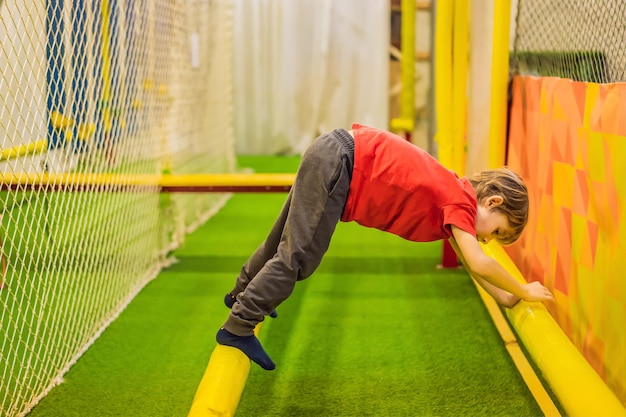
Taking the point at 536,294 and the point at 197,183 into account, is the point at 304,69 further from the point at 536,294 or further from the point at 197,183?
the point at 536,294

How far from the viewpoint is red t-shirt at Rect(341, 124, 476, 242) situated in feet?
4.80

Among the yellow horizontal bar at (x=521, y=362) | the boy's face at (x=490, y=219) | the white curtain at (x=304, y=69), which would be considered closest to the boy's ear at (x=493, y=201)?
the boy's face at (x=490, y=219)

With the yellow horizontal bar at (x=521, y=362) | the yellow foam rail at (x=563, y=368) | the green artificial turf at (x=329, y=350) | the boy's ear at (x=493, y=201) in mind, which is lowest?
the green artificial turf at (x=329, y=350)

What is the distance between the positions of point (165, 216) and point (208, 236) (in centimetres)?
46

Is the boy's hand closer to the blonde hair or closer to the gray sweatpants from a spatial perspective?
the blonde hair

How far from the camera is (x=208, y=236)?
10.4ft

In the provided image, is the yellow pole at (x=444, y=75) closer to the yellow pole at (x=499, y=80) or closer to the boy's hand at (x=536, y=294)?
the yellow pole at (x=499, y=80)

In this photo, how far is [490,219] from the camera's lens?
146 centimetres

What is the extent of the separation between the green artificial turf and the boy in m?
0.27

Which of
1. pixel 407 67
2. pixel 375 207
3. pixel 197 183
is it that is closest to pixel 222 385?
pixel 375 207

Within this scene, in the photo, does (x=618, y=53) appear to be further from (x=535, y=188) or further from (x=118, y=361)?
(x=118, y=361)

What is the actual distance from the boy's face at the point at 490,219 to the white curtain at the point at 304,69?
3836 millimetres

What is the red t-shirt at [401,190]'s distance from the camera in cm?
146

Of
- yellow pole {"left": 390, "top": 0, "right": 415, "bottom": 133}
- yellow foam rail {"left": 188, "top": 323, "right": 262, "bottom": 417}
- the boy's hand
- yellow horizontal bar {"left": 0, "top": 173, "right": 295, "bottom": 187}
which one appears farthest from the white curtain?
yellow foam rail {"left": 188, "top": 323, "right": 262, "bottom": 417}
